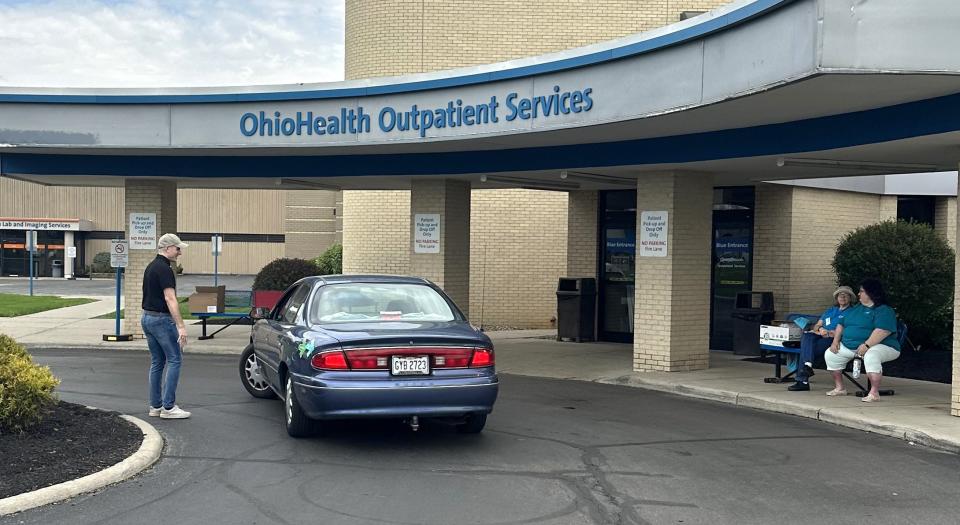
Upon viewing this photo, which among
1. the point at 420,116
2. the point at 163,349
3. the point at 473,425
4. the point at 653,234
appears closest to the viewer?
the point at 473,425

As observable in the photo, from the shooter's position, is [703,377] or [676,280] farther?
[676,280]

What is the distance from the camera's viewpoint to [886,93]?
910 centimetres

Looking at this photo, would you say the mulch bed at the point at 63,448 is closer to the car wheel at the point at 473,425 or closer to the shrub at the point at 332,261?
the car wheel at the point at 473,425

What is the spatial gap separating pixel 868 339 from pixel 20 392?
9097 millimetres

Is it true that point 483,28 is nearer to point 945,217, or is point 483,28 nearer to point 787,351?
point 945,217

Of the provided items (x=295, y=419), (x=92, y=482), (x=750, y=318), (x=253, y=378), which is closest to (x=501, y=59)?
(x=750, y=318)

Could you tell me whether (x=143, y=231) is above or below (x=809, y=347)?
above

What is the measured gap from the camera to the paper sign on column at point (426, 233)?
16578mm

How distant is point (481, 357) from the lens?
8266 millimetres

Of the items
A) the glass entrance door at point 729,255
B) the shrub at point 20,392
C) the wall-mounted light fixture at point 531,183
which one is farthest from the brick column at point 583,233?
the shrub at point 20,392

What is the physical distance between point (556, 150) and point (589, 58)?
3236mm

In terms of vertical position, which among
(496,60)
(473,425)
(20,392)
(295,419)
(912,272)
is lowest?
(473,425)

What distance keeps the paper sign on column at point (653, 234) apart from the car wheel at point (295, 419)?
688 centimetres

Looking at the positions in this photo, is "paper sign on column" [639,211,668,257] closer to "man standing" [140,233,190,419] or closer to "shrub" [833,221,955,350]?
"shrub" [833,221,955,350]
